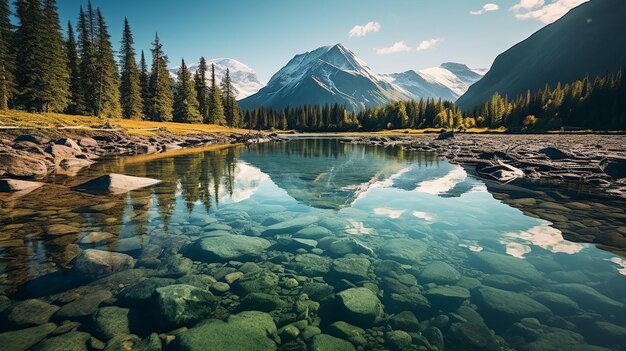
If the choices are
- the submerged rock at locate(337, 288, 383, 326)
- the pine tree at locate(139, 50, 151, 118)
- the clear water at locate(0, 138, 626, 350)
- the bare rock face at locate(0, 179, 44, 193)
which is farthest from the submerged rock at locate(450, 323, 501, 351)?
the pine tree at locate(139, 50, 151, 118)

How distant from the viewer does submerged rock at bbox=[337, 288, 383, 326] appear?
5219 mm

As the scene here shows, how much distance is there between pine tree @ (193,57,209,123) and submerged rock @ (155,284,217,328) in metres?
94.1

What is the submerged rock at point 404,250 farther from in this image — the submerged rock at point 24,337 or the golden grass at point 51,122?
the golden grass at point 51,122

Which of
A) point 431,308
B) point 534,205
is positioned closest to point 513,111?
point 534,205

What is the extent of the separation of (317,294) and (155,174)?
17661 mm

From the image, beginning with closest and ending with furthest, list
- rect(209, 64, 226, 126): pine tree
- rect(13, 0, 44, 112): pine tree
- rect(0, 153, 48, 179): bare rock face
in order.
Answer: rect(0, 153, 48, 179): bare rock face → rect(13, 0, 44, 112): pine tree → rect(209, 64, 226, 126): pine tree

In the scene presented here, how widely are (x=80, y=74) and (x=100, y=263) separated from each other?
6914cm

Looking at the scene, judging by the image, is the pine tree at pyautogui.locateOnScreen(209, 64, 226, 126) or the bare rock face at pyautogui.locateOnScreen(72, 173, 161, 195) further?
the pine tree at pyautogui.locateOnScreen(209, 64, 226, 126)

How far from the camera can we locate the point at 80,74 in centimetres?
5909

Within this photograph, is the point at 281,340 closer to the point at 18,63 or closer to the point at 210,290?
the point at 210,290

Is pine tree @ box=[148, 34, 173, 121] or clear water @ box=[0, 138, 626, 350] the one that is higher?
pine tree @ box=[148, 34, 173, 121]

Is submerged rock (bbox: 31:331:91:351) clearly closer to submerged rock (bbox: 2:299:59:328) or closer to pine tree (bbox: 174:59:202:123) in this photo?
submerged rock (bbox: 2:299:59:328)

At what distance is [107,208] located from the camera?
458 inches

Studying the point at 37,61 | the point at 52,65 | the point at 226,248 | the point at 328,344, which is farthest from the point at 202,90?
the point at 328,344
